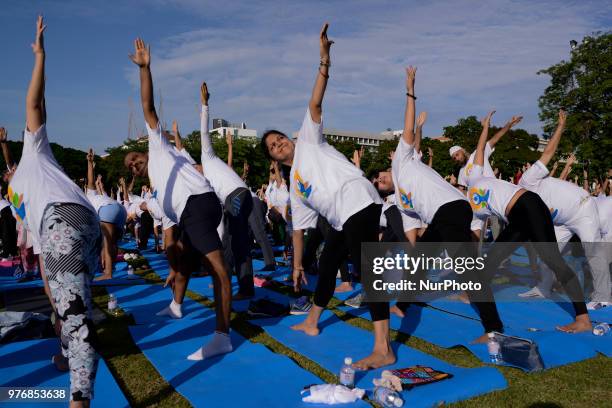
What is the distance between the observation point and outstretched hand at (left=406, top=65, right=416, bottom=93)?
4805 mm

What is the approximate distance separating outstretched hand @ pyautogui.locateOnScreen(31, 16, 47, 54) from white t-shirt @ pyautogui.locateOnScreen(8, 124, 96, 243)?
19.8 inches

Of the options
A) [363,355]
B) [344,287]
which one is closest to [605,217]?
[344,287]

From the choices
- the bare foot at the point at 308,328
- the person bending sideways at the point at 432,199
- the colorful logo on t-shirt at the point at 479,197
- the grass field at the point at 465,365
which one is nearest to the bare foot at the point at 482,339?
the person bending sideways at the point at 432,199

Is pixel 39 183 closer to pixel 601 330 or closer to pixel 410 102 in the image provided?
pixel 410 102

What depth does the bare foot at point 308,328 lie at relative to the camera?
500cm

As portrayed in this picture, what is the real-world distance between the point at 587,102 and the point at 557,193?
90.2 feet

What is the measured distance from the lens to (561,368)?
13.2ft

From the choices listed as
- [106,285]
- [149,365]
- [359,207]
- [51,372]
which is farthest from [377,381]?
[106,285]

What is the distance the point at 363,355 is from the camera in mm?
4320

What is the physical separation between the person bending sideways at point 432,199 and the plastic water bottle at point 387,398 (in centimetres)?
167

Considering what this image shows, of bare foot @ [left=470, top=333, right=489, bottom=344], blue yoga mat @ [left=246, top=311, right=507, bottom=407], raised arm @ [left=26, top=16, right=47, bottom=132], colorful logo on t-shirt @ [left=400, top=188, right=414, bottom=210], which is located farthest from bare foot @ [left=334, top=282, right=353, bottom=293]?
raised arm @ [left=26, top=16, right=47, bottom=132]

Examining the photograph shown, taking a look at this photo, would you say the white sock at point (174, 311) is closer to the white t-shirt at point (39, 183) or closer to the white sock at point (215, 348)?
the white sock at point (215, 348)

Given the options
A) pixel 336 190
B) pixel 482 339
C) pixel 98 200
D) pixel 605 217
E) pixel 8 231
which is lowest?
pixel 482 339

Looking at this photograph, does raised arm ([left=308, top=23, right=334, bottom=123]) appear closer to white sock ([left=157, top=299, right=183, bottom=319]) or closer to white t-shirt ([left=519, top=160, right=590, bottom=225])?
white sock ([left=157, top=299, right=183, bottom=319])
